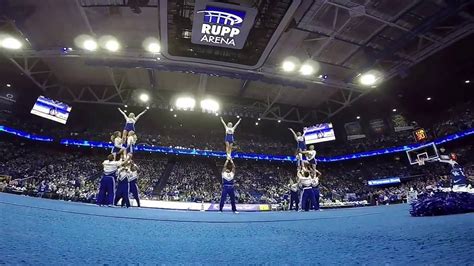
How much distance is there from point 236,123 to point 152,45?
7.11 meters

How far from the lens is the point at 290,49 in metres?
16.3

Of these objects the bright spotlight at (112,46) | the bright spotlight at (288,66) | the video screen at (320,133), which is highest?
the bright spotlight at (112,46)

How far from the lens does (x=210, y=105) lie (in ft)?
67.0

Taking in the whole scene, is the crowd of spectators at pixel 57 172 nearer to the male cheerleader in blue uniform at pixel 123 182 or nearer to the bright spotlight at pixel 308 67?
the male cheerleader in blue uniform at pixel 123 182

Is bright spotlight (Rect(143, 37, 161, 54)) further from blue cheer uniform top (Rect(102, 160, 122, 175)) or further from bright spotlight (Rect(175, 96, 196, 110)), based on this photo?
blue cheer uniform top (Rect(102, 160, 122, 175))

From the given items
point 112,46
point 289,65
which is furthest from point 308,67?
point 112,46

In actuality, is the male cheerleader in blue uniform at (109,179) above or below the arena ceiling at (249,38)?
below

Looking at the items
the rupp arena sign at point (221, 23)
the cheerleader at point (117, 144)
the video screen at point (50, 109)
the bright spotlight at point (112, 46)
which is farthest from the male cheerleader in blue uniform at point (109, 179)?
the video screen at point (50, 109)

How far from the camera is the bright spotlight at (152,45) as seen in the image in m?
14.6

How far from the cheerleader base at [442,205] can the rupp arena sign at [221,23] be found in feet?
27.3

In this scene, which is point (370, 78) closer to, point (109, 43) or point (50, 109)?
point (109, 43)

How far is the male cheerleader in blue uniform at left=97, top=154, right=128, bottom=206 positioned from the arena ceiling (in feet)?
21.0

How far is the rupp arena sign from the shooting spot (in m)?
9.72

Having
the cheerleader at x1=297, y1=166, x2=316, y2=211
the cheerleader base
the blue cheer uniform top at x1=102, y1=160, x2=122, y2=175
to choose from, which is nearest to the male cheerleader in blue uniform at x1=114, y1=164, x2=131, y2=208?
the blue cheer uniform top at x1=102, y1=160, x2=122, y2=175
